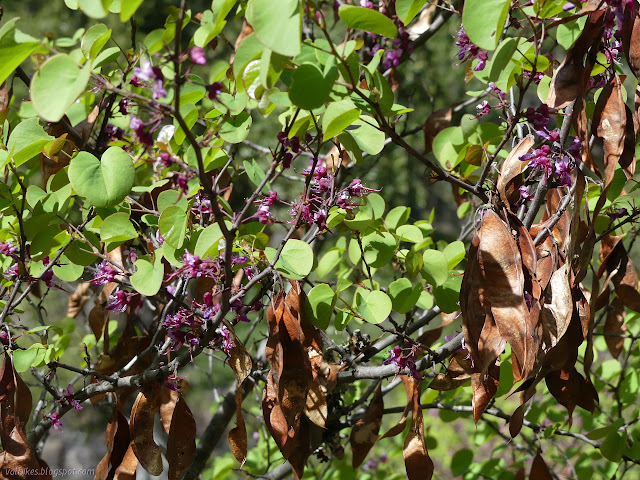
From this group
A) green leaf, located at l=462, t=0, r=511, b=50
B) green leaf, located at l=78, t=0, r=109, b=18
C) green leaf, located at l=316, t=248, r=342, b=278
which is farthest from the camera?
green leaf, located at l=316, t=248, r=342, b=278

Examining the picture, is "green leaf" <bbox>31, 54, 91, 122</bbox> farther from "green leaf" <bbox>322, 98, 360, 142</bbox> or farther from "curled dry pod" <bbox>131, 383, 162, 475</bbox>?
"curled dry pod" <bbox>131, 383, 162, 475</bbox>

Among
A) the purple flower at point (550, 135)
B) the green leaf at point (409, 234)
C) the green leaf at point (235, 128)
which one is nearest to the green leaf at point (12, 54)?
the green leaf at point (235, 128)

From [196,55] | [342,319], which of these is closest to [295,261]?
[342,319]

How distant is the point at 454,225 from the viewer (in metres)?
9.38

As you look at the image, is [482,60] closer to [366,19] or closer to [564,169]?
[564,169]

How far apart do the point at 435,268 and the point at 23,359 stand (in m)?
0.73

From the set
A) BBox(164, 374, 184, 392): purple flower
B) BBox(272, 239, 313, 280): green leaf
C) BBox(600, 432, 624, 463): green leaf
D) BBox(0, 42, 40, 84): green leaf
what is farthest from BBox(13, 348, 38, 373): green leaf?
BBox(600, 432, 624, 463): green leaf

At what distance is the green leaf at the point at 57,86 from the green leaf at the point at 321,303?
493mm

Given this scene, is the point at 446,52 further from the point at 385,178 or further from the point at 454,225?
the point at 454,225

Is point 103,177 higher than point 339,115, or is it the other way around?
point 339,115

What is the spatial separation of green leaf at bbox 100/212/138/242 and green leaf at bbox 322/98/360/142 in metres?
0.38

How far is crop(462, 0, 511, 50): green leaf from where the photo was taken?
64cm

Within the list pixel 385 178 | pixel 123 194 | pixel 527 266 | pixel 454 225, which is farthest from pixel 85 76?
pixel 454 225

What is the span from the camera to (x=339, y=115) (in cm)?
72
